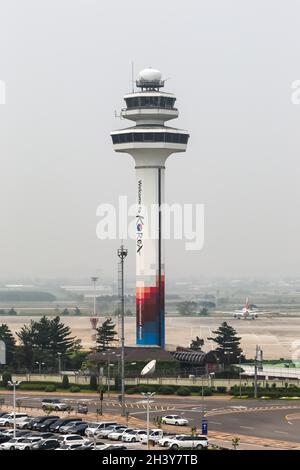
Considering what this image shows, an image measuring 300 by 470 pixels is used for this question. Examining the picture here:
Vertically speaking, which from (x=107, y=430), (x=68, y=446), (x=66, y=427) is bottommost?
(x=68, y=446)

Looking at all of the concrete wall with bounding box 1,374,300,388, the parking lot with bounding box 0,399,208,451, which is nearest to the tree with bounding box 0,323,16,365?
the concrete wall with bounding box 1,374,300,388

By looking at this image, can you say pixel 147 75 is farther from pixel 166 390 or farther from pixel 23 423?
pixel 23 423

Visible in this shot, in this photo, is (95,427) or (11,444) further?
(95,427)

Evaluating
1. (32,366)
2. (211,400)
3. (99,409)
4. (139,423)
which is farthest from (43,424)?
(32,366)

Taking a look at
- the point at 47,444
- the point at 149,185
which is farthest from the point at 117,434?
the point at 149,185
